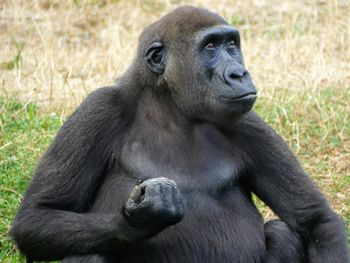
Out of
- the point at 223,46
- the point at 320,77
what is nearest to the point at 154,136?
the point at 223,46

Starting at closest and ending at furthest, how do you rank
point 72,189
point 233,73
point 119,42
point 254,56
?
point 233,73, point 72,189, point 254,56, point 119,42

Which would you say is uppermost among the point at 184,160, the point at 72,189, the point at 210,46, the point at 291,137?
the point at 210,46

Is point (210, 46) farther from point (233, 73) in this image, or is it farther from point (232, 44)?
point (233, 73)

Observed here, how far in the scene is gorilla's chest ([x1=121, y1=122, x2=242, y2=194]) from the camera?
5730 millimetres

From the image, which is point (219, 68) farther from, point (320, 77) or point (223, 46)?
point (320, 77)

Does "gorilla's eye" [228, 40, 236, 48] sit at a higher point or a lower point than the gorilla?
higher

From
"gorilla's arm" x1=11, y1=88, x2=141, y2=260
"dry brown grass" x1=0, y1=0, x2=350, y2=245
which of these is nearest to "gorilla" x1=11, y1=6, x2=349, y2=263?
"gorilla's arm" x1=11, y1=88, x2=141, y2=260

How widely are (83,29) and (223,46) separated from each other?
653 centimetres

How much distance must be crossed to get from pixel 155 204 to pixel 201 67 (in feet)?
3.41

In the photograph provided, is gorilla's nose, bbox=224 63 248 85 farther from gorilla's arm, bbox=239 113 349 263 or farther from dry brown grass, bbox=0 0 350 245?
dry brown grass, bbox=0 0 350 245

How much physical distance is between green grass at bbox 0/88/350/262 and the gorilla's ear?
6.12 feet

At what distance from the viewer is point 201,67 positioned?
5754 mm

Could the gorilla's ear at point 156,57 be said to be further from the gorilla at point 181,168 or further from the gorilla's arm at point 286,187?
the gorilla's arm at point 286,187

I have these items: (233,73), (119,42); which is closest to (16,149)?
(233,73)
